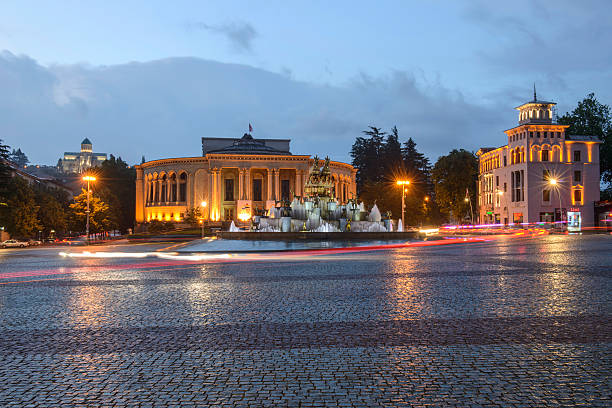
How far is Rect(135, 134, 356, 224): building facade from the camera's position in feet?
296

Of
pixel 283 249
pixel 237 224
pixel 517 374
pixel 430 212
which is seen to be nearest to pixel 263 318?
pixel 517 374

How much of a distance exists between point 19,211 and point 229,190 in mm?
43436

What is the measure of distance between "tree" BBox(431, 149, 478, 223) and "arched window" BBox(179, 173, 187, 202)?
46.0m

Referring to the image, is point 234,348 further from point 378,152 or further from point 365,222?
point 378,152

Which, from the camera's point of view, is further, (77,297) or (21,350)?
(77,297)

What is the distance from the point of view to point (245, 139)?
330 feet

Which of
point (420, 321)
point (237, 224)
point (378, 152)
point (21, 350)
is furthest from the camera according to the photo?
point (378, 152)

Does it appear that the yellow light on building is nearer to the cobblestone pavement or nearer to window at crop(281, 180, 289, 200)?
window at crop(281, 180, 289, 200)

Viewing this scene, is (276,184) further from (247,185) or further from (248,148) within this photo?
(248,148)

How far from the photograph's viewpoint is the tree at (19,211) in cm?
5384

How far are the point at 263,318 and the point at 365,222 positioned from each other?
95.7 ft

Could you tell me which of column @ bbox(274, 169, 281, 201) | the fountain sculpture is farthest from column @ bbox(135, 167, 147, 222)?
the fountain sculpture

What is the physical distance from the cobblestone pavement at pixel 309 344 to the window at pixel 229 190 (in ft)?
270

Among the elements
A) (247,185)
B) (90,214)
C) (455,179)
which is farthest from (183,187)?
(455,179)
